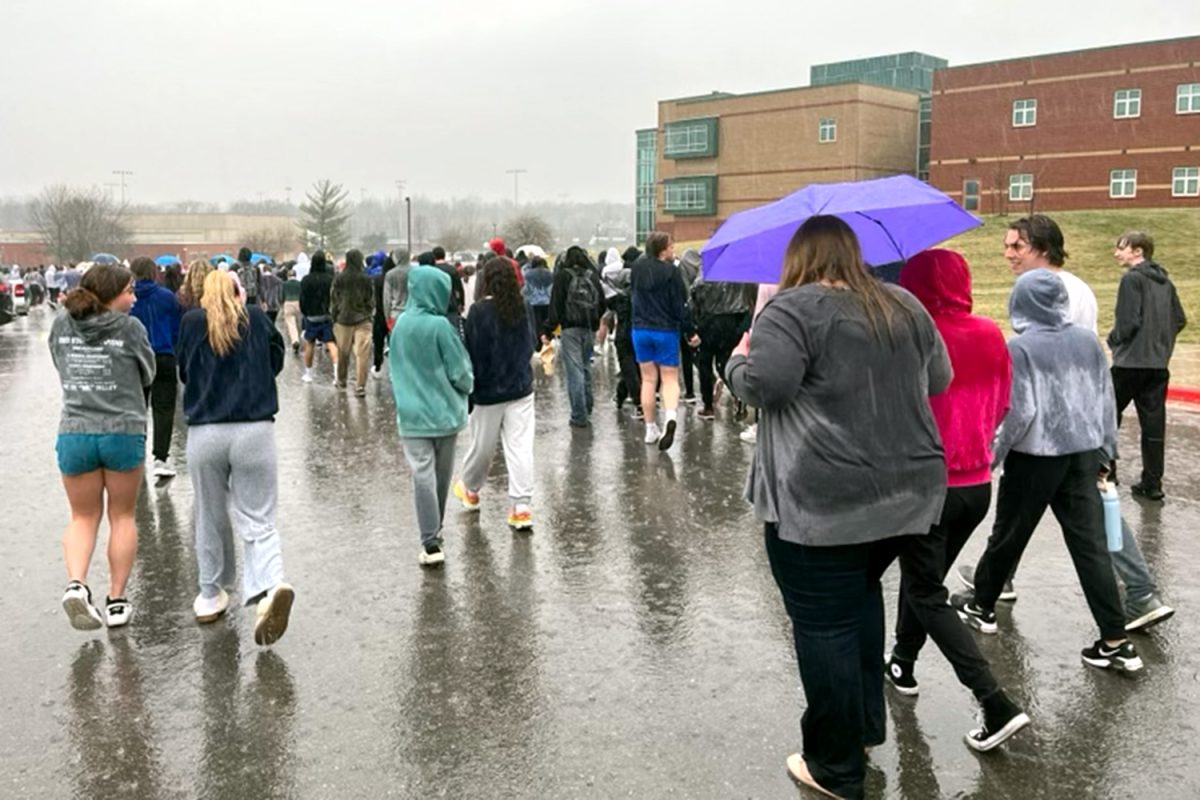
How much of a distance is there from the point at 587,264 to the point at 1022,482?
726 cm

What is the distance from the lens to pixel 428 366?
6426 mm

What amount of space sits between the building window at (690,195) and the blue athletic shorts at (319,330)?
193 ft

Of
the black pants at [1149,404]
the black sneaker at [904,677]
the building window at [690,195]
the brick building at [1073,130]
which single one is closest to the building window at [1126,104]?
the brick building at [1073,130]

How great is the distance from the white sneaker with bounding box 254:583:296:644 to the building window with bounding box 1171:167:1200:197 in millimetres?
56852

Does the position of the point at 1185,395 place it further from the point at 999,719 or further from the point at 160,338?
the point at 160,338

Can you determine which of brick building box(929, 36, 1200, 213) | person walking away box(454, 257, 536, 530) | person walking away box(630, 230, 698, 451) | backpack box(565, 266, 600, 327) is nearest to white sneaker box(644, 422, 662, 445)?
person walking away box(630, 230, 698, 451)

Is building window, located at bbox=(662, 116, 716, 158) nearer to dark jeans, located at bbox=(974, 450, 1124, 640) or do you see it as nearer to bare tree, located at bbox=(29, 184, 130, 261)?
bare tree, located at bbox=(29, 184, 130, 261)

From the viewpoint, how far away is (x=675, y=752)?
4031 millimetres

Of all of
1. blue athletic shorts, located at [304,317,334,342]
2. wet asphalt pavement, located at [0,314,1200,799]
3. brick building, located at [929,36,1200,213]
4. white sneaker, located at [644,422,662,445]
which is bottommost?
wet asphalt pavement, located at [0,314,1200,799]

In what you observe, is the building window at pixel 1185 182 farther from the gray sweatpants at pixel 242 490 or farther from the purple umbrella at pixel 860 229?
the gray sweatpants at pixel 242 490

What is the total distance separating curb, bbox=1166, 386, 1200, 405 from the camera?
41.5 ft

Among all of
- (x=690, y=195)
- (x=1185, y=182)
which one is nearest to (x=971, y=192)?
(x=1185, y=182)

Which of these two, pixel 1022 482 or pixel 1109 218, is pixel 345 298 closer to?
pixel 1022 482

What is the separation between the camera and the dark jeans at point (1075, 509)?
4.66 m
